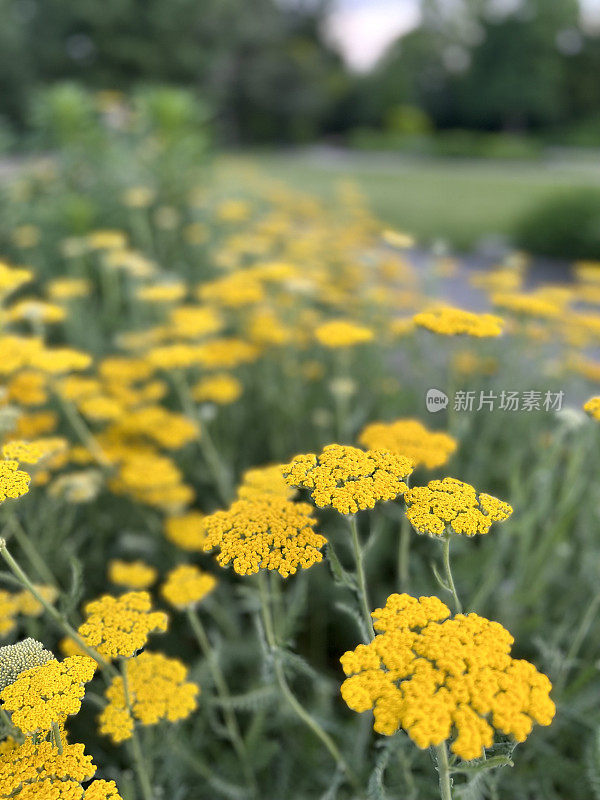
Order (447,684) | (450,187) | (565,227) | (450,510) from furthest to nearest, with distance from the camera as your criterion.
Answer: (450,187), (565,227), (450,510), (447,684)

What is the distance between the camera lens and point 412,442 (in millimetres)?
1174

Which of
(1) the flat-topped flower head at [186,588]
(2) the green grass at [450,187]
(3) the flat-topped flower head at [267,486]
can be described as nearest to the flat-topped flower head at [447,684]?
(3) the flat-topped flower head at [267,486]

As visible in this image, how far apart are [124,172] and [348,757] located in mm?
4055

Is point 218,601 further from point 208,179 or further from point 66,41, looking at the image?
point 66,41

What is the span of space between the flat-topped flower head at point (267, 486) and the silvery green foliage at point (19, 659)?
39cm

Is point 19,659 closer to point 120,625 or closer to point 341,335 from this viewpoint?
point 120,625

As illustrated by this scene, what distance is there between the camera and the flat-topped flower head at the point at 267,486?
3.27ft

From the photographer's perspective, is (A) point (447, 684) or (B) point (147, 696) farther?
(B) point (147, 696)

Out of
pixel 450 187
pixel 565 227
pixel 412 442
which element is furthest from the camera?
pixel 450 187

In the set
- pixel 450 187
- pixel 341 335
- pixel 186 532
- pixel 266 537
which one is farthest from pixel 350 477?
pixel 450 187

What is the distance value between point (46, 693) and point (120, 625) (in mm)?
172

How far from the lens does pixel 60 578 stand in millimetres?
1788

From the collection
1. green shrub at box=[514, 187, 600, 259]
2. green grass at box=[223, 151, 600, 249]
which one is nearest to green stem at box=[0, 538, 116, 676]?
green grass at box=[223, 151, 600, 249]

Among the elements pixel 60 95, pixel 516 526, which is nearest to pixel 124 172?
pixel 60 95
